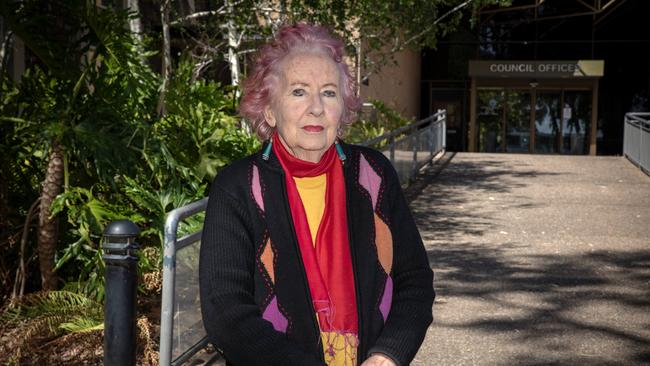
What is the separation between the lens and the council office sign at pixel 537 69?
32.1 metres

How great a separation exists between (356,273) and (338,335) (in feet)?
0.62

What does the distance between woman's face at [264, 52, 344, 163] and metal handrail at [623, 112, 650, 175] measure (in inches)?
636

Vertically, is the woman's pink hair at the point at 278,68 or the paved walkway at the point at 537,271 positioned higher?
the woman's pink hair at the point at 278,68

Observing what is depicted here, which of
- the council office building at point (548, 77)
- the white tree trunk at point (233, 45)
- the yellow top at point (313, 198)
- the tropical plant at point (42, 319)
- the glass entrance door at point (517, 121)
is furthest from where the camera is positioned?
the glass entrance door at point (517, 121)

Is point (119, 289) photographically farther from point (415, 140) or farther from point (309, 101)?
point (415, 140)

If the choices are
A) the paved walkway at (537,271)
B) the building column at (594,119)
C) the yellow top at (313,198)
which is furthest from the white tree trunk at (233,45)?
the building column at (594,119)

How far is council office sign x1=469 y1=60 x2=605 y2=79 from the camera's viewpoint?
105 ft

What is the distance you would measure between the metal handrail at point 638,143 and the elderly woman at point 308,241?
16103 mm

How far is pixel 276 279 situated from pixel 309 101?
57cm

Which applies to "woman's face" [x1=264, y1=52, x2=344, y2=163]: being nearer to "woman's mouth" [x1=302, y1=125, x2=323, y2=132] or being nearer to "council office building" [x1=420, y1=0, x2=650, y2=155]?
"woman's mouth" [x1=302, y1=125, x2=323, y2=132]

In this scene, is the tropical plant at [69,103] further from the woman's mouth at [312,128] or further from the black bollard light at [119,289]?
the woman's mouth at [312,128]

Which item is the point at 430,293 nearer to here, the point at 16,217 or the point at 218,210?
the point at 218,210

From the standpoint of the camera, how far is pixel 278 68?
103 inches

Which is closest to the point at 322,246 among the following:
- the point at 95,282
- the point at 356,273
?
the point at 356,273
